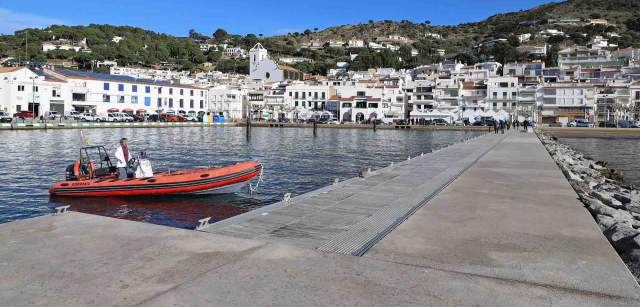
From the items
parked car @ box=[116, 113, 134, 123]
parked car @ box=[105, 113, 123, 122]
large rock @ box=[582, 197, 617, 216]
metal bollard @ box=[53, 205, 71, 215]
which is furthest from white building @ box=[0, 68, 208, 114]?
large rock @ box=[582, 197, 617, 216]

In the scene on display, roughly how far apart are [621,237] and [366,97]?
305 ft

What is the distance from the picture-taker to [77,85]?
7919 centimetres

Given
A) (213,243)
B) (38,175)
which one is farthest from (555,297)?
(38,175)

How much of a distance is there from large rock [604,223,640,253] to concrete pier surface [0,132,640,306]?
28 centimetres

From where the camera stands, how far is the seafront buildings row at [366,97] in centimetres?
7931

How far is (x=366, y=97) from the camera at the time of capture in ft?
328

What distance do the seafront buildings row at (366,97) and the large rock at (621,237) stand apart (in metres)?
78.1

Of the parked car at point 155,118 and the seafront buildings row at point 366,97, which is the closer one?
the seafront buildings row at point 366,97

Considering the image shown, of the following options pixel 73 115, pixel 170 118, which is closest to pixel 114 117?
pixel 73 115

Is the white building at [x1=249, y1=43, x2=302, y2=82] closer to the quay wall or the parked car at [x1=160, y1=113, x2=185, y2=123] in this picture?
the quay wall

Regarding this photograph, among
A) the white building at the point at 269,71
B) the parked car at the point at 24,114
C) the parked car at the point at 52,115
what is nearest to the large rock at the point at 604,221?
the parked car at the point at 52,115

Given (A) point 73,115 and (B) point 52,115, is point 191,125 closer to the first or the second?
(A) point 73,115

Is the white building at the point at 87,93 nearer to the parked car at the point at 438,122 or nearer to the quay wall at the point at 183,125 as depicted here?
the quay wall at the point at 183,125

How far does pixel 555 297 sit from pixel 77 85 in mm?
84694
